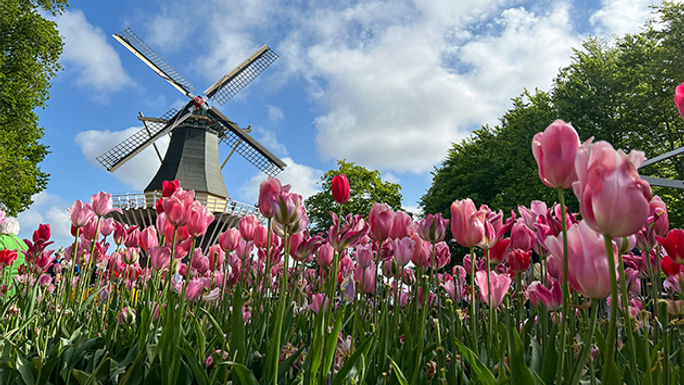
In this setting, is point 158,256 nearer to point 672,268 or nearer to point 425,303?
point 425,303

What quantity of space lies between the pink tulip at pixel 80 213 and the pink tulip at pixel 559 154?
2.93 m

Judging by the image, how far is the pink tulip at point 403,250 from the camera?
2.50 metres

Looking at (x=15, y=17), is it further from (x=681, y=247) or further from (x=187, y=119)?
(x=681, y=247)

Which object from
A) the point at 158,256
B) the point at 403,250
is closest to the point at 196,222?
the point at 158,256

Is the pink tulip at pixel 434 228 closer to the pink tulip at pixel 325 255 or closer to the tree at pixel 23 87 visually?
the pink tulip at pixel 325 255

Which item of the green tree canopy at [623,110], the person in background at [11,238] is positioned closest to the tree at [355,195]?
the green tree canopy at [623,110]

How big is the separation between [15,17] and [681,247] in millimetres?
27701

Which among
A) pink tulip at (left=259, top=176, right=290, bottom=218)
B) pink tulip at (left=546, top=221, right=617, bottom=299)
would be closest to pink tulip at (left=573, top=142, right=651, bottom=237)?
pink tulip at (left=546, top=221, right=617, bottom=299)

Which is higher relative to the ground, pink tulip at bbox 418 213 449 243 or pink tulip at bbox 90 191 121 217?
pink tulip at bbox 90 191 121 217

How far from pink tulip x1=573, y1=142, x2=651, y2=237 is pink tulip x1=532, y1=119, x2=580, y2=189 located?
285 millimetres

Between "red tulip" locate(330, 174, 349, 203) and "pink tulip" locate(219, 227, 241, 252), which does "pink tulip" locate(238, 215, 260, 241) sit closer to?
"pink tulip" locate(219, 227, 241, 252)

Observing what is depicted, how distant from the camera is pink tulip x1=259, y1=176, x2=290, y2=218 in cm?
162

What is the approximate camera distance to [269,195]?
1.66 m

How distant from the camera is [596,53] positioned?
74.9 feet
